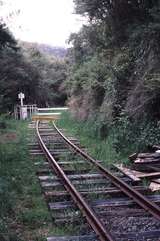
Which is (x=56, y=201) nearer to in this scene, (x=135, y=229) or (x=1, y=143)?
(x=135, y=229)

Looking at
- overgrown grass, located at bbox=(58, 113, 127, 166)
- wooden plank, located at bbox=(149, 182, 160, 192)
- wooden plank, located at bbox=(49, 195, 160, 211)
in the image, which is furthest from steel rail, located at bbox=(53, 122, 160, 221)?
overgrown grass, located at bbox=(58, 113, 127, 166)

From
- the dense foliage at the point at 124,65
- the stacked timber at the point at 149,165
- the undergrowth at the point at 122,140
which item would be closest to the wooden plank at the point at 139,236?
the stacked timber at the point at 149,165

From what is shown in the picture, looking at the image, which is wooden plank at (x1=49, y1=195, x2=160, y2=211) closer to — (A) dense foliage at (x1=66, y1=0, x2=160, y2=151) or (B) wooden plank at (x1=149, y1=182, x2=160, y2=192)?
(B) wooden plank at (x1=149, y1=182, x2=160, y2=192)

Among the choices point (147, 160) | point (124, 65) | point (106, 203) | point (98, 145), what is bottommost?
point (98, 145)

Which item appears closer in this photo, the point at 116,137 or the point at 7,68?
the point at 116,137

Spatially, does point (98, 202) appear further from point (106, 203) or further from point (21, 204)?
point (21, 204)

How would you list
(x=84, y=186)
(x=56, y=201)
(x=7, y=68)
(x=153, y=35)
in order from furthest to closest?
(x=7, y=68) < (x=153, y=35) < (x=84, y=186) < (x=56, y=201)

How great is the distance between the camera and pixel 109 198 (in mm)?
10914

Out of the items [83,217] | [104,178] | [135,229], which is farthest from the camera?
[104,178]

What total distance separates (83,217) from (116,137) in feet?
29.6

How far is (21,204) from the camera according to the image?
35.3 feet

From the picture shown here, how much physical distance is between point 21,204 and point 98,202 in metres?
1.56

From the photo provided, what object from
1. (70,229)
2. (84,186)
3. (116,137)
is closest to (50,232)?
(70,229)

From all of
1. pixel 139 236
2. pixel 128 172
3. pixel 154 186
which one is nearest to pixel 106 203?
pixel 154 186
